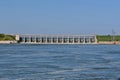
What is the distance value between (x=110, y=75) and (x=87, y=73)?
2872 mm

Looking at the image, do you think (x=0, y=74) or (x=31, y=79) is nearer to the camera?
(x=31, y=79)

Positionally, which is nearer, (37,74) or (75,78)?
(75,78)

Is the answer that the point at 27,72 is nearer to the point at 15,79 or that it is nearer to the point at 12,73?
the point at 12,73

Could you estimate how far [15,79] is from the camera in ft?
→ 134

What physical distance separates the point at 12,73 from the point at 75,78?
7.18 metres

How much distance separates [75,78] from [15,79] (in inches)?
220

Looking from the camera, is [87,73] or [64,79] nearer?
[64,79]

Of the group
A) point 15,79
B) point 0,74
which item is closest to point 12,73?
point 0,74

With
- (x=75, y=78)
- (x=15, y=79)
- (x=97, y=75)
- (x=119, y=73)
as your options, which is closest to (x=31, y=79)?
(x=15, y=79)

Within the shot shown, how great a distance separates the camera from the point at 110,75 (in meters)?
45.2

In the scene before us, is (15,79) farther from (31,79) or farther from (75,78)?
(75,78)

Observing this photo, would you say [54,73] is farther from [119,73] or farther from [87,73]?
[119,73]

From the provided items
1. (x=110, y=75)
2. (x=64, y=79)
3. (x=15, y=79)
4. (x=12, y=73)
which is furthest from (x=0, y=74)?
(x=110, y=75)

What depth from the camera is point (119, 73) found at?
47.2 metres
